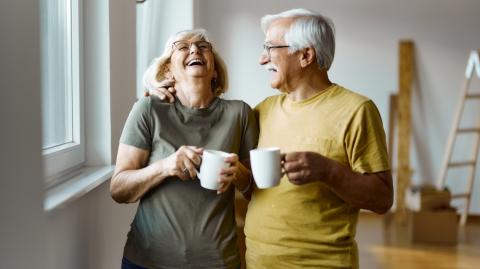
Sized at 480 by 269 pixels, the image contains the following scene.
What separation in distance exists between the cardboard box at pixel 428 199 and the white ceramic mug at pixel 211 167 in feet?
14.2

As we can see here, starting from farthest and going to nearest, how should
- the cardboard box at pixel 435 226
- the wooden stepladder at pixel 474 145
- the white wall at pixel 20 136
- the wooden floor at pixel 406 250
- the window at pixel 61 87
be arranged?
the wooden stepladder at pixel 474 145
the cardboard box at pixel 435 226
the wooden floor at pixel 406 250
the window at pixel 61 87
the white wall at pixel 20 136

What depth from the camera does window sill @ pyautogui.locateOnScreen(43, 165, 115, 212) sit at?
1.77 meters

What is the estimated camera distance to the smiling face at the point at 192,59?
1.78m

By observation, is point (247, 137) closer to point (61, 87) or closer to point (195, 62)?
point (195, 62)

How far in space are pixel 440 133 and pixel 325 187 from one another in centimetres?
547

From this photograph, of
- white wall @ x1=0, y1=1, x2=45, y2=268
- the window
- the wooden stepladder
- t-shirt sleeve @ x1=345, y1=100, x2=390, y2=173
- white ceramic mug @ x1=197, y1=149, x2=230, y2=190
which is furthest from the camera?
the wooden stepladder

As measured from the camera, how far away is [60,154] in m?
2.21

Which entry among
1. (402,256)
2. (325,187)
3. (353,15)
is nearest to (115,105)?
(325,187)

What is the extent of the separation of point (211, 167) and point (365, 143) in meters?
0.41

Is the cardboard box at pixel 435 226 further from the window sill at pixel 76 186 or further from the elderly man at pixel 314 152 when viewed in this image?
the elderly man at pixel 314 152

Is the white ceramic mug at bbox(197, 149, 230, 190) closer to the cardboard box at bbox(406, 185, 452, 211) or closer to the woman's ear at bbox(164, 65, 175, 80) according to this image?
the woman's ear at bbox(164, 65, 175, 80)

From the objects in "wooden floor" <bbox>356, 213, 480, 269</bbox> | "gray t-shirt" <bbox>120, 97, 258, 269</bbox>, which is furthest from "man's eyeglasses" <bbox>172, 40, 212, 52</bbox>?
"wooden floor" <bbox>356, 213, 480, 269</bbox>

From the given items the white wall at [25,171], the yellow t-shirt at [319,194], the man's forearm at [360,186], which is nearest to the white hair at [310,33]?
the yellow t-shirt at [319,194]

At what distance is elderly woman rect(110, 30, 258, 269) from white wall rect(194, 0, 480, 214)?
4969 mm
